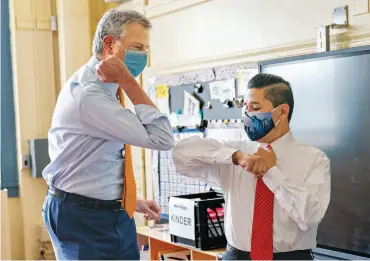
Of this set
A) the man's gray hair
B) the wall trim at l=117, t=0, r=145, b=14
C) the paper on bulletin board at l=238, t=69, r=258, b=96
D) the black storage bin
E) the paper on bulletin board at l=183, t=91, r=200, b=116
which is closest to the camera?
the man's gray hair

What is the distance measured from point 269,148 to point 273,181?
0.49 feet

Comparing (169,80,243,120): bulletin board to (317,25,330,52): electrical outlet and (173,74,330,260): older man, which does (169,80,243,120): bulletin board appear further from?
(173,74,330,260): older man

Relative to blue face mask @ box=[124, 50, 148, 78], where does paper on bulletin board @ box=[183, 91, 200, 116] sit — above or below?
below

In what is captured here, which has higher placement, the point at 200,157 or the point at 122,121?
the point at 122,121

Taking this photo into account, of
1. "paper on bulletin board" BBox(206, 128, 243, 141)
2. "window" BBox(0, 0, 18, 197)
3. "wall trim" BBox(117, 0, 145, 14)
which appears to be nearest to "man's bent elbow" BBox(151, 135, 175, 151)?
"paper on bulletin board" BBox(206, 128, 243, 141)

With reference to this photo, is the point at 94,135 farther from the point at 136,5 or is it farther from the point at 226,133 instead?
the point at 136,5

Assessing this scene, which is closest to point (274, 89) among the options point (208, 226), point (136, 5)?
point (208, 226)

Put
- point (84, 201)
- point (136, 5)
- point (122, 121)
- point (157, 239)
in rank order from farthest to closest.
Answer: point (136, 5)
point (157, 239)
point (84, 201)
point (122, 121)

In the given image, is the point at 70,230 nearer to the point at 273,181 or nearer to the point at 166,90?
the point at 273,181

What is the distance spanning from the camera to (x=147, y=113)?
72.4 inches

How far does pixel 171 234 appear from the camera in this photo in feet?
11.3

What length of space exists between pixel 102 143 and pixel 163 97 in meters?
2.25

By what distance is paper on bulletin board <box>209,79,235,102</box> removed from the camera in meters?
3.47

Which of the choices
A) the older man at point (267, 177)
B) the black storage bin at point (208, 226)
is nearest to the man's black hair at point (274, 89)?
the older man at point (267, 177)
